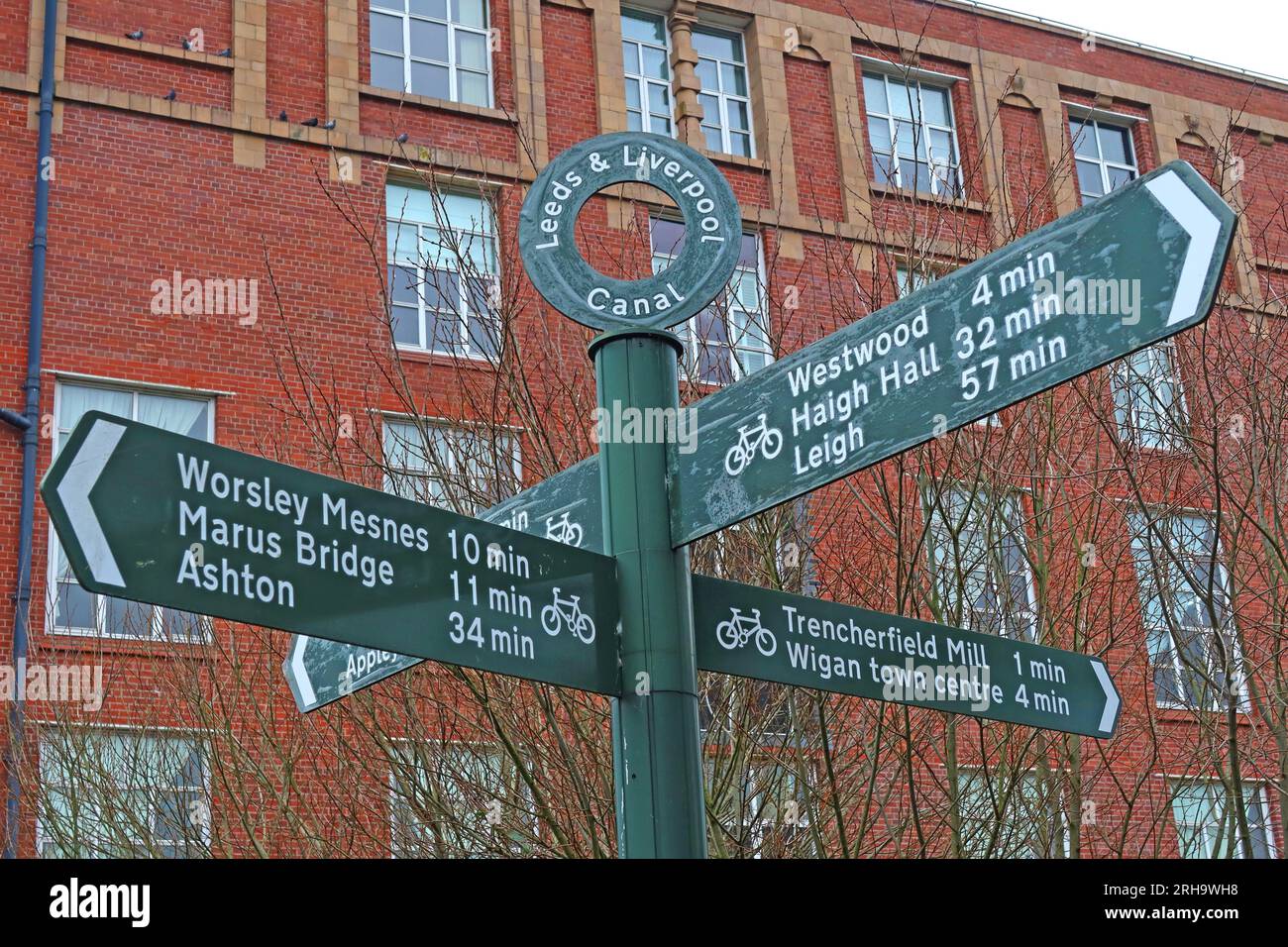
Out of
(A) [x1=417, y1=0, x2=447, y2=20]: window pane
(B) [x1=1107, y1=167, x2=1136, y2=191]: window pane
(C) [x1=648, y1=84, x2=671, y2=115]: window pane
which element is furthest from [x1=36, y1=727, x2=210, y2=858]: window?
(B) [x1=1107, y1=167, x2=1136, y2=191]: window pane

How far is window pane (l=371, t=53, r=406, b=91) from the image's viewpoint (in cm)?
1819

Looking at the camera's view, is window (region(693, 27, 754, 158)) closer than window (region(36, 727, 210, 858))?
No

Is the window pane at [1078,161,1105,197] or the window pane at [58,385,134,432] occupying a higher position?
the window pane at [1078,161,1105,197]

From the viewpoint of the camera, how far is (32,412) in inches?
591

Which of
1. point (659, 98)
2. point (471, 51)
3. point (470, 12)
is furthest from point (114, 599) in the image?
point (659, 98)

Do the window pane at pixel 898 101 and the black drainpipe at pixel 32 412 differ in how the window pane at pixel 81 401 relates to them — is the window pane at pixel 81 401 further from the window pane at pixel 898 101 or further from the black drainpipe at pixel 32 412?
the window pane at pixel 898 101

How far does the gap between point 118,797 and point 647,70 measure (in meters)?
11.8

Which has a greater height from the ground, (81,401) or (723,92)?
(723,92)

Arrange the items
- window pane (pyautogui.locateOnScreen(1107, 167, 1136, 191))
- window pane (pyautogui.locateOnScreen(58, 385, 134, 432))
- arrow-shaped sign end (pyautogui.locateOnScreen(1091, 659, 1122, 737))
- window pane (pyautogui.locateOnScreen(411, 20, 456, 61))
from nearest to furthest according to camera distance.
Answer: arrow-shaped sign end (pyautogui.locateOnScreen(1091, 659, 1122, 737)) < window pane (pyautogui.locateOnScreen(58, 385, 134, 432)) < window pane (pyautogui.locateOnScreen(411, 20, 456, 61)) < window pane (pyautogui.locateOnScreen(1107, 167, 1136, 191))

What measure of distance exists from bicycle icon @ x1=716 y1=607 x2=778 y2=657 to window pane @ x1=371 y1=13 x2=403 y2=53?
15847mm

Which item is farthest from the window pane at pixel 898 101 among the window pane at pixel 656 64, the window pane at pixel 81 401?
the window pane at pixel 81 401

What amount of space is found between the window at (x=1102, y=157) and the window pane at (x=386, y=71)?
8.97 metres

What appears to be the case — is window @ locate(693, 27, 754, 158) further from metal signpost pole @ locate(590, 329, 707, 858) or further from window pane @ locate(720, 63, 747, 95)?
metal signpost pole @ locate(590, 329, 707, 858)

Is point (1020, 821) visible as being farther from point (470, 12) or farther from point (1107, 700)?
point (470, 12)
